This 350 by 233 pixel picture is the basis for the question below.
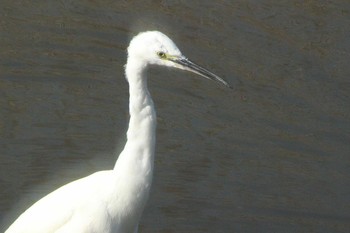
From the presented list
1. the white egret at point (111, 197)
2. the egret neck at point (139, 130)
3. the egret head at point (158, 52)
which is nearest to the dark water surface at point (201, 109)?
the white egret at point (111, 197)

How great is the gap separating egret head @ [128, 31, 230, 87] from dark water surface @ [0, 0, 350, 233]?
1.96m

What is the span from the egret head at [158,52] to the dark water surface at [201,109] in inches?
77.2

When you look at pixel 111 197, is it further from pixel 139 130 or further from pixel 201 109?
pixel 201 109

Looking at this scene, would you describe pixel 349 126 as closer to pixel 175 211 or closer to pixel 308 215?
pixel 308 215

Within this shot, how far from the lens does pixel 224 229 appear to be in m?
8.28

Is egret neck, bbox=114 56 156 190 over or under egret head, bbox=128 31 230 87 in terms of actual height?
under

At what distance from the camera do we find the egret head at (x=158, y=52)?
6.48 m

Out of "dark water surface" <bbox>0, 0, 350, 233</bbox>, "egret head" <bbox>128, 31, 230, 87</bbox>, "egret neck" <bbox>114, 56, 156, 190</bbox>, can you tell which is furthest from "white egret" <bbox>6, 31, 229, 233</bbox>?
"dark water surface" <bbox>0, 0, 350, 233</bbox>

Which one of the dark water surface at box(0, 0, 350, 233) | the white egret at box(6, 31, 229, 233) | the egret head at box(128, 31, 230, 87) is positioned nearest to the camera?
the egret head at box(128, 31, 230, 87)

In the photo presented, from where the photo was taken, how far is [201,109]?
9.64 m

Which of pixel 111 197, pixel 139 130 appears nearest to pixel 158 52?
pixel 139 130

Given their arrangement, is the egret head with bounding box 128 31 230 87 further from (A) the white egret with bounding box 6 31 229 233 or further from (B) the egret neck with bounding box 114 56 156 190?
(A) the white egret with bounding box 6 31 229 233

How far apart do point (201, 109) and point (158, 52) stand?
10.4ft

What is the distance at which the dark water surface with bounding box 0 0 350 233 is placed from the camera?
8.56 metres
